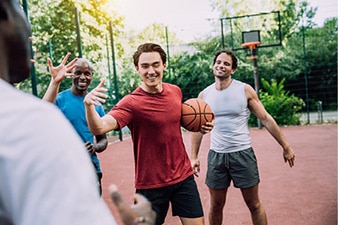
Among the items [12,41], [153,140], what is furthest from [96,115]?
[12,41]

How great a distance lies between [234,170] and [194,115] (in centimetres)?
92

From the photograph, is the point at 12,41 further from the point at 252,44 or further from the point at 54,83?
the point at 252,44

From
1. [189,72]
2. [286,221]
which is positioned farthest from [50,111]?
[189,72]

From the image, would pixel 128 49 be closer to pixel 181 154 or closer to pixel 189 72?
pixel 189 72

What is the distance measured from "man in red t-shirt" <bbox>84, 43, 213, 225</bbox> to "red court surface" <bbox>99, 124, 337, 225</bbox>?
1.68m

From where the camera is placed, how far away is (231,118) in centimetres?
449

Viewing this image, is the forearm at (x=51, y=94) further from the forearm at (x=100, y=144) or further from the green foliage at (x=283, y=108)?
the green foliage at (x=283, y=108)

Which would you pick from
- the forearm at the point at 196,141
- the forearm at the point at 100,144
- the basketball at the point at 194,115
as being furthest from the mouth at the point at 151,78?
the forearm at the point at 196,141

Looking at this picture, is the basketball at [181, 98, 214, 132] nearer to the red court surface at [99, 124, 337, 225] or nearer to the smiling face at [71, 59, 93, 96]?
the smiling face at [71, 59, 93, 96]

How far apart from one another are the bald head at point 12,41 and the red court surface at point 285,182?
4605 millimetres

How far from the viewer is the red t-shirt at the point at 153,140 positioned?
137 inches

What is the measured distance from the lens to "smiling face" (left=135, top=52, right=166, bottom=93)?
11.7 feet

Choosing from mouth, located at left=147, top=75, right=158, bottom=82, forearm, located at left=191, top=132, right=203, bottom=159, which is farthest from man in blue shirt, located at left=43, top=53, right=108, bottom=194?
forearm, located at left=191, top=132, right=203, bottom=159

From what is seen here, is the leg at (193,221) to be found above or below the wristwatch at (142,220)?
below
